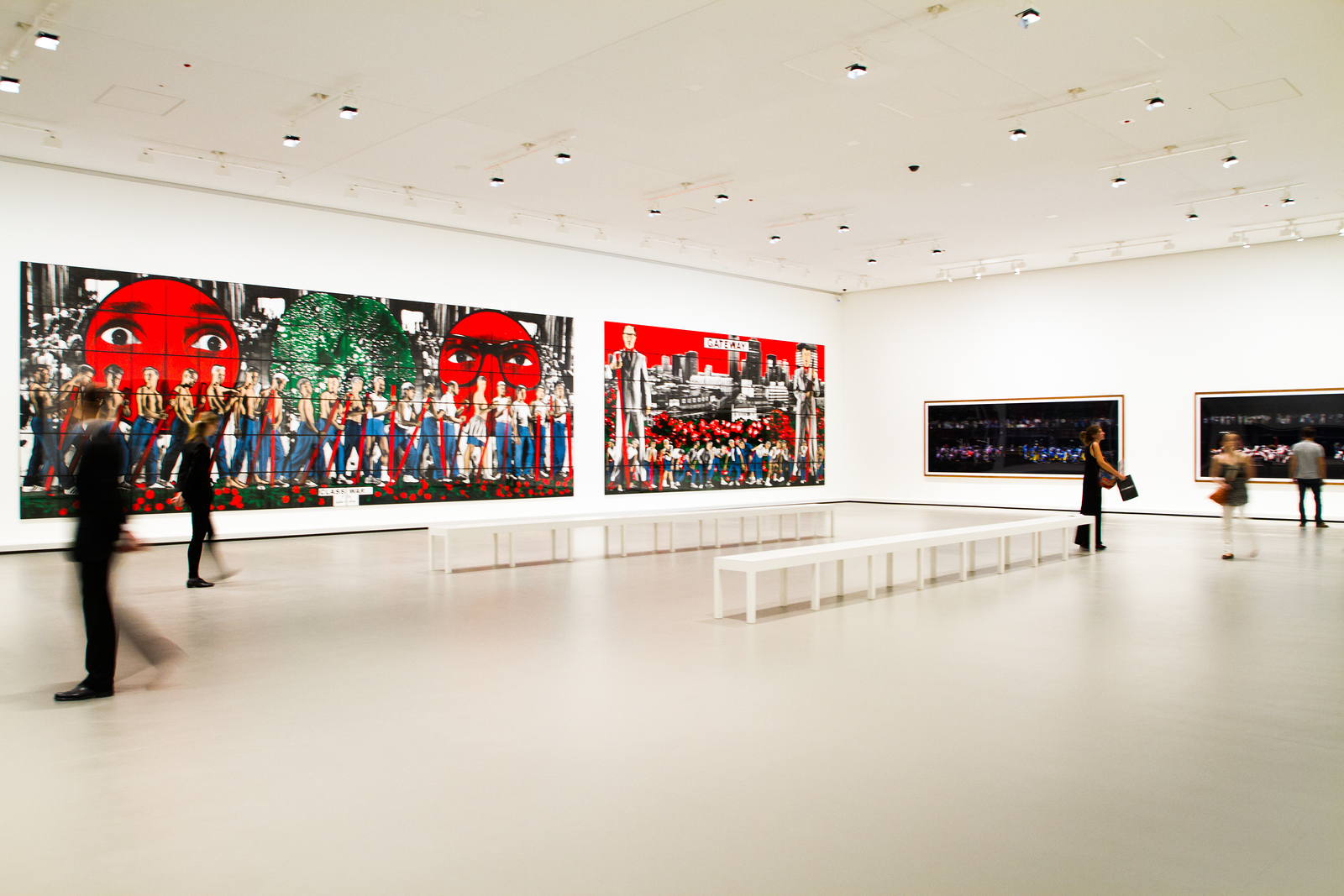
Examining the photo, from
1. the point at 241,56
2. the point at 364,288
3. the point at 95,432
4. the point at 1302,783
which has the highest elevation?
the point at 241,56

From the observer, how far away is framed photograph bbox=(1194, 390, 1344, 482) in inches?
669

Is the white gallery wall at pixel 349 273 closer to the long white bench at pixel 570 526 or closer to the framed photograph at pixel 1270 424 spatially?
the long white bench at pixel 570 526

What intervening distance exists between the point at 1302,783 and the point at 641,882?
9.22ft

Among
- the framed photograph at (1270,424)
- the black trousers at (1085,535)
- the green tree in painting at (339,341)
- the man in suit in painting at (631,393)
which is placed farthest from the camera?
the man in suit in painting at (631,393)

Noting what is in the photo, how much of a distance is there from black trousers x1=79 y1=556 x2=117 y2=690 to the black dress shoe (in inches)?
0.6

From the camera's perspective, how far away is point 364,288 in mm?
15273

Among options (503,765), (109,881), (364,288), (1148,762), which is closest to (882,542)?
(1148,762)

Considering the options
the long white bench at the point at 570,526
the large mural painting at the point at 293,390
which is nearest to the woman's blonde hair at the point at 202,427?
the long white bench at the point at 570,526

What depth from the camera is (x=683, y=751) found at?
13.7ft

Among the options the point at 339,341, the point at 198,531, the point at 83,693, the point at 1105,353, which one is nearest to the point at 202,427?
the point at 198,531

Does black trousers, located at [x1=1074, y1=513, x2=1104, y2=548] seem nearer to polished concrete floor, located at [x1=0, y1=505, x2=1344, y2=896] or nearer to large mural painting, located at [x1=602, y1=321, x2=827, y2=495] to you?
polished concrete floor, located at [x1=0, y1=505, x2=1344, y2=896]

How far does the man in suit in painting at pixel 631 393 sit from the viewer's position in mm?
18969

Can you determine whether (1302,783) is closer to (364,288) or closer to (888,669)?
(888,669)

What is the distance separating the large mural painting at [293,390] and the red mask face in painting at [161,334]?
17 millimetres
